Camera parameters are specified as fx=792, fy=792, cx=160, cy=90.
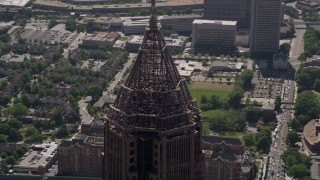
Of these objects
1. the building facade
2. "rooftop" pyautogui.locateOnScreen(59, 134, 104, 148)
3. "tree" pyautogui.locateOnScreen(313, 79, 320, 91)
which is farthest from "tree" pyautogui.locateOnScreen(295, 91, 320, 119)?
the building facade

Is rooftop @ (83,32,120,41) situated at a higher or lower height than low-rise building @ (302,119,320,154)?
higher

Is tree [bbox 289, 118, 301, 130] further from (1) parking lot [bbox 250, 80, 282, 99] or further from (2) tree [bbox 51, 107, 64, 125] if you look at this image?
(2) tree [bbox 51, 107, 64, 125]

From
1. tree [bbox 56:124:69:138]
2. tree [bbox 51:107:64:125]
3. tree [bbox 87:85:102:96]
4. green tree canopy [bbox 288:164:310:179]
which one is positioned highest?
tree [bbox 87:85:102:96]

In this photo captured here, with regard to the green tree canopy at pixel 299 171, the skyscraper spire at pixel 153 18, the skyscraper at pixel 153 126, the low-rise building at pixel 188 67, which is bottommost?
the green tree canopy at pixel 299 171

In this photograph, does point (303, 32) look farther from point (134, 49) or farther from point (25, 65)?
point (25, 65)

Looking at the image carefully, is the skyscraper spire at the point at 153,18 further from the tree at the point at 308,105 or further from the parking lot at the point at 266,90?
the parking lot at the point at 266,90

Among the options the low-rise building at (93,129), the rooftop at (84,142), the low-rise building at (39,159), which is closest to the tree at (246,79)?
the low-rise building at (93,129)

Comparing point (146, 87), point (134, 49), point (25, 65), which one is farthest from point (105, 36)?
point (146, 87)
